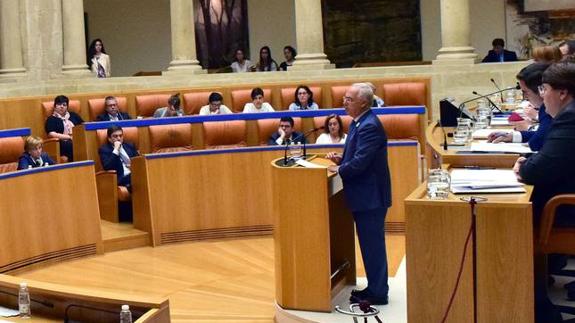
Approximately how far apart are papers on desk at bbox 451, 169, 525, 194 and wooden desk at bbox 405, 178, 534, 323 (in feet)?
0.24

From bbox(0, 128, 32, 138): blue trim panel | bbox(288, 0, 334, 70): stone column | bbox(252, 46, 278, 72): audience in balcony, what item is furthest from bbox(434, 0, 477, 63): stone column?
bbox(0, 128, 32, 138): blue trim panel

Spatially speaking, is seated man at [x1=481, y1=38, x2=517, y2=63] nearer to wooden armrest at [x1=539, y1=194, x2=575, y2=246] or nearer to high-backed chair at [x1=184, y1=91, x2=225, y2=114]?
high-backed chair at [x1=184, y1=91, x2=225, y2=114]

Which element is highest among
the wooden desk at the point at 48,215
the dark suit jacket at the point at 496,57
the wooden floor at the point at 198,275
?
the dark suit jacket at the point at 496,57

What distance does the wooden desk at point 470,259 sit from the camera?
187 inches

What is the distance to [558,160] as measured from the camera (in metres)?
4.84

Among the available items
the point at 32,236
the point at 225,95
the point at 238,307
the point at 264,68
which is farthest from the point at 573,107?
the point at 264,68

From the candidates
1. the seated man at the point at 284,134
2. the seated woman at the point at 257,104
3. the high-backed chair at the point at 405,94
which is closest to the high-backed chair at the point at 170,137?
the seated man at the point at 284,134

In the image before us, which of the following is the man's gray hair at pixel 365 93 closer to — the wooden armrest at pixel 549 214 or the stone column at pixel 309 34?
the wooden armrest at pixel 549 214

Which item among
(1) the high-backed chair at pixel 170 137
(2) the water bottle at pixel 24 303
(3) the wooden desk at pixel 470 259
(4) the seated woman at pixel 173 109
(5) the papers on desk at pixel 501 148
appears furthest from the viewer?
(4) the seated woman at pixel 173 109

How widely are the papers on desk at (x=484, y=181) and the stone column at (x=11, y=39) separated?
12444 mm

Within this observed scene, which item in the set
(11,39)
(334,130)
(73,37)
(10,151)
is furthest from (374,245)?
(11,39)

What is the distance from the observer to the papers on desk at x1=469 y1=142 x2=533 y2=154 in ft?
19.3

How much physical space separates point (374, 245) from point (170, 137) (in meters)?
5.09

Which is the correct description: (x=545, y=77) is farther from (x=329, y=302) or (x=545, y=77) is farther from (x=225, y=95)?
(x=225, y=95)
